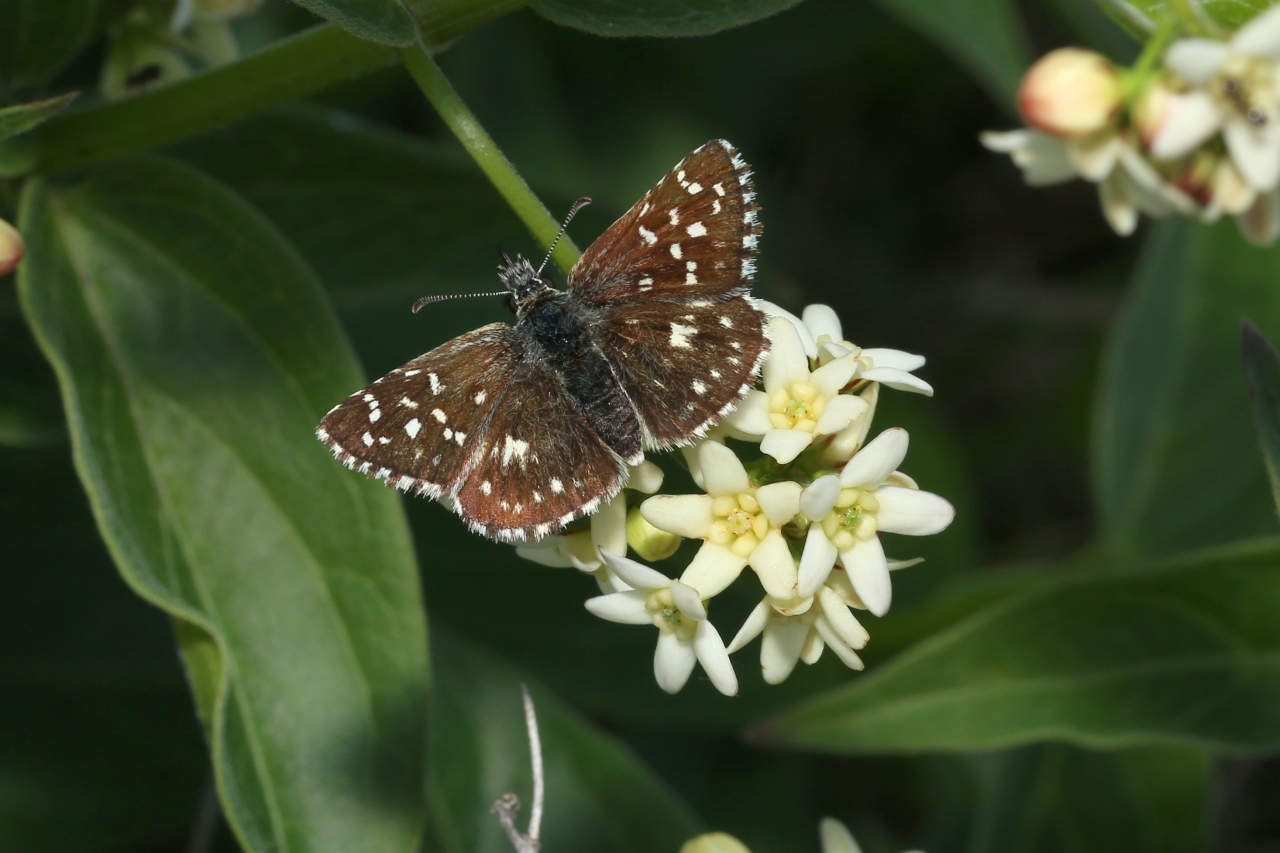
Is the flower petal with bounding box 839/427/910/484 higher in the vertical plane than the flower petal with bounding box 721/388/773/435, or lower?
lower

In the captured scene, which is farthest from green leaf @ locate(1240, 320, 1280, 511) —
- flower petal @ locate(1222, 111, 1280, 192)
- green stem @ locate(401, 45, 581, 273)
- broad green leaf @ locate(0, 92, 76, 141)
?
broad green leaf @ locate(0, 92, 76, 141)

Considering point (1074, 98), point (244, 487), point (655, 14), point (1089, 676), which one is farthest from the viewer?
point (1089, 676)

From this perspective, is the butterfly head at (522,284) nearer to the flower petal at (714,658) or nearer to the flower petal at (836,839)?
the flower petal at (714,658)

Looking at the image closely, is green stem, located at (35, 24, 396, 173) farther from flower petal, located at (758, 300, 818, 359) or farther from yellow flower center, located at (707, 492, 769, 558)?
yellow flower center, located at (707, 492, 769, 558)

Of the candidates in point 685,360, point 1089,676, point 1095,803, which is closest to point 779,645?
point 685,360

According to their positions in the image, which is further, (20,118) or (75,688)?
(75,688)

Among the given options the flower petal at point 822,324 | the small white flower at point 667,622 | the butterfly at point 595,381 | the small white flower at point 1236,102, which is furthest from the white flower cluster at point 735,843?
the small white flower at point 1236,102

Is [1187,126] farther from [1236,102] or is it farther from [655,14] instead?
[655,14]
